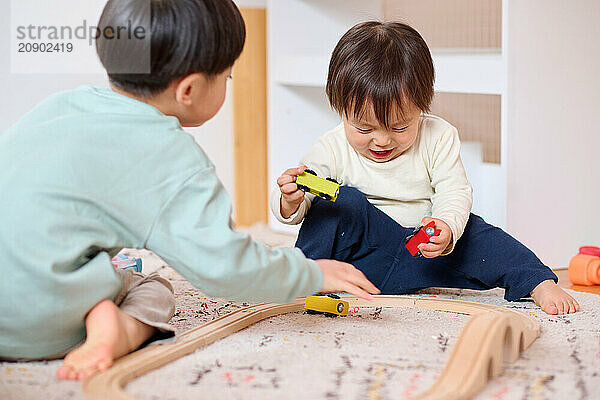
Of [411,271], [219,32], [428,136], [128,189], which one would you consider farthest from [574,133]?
[128,189]

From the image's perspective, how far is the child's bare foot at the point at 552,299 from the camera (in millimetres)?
1059

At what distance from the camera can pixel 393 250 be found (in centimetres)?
120

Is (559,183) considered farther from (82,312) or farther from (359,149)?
(82,312)

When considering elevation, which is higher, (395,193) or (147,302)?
(395,193)

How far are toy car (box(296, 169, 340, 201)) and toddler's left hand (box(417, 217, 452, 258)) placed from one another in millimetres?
145

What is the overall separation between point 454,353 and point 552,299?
38cm

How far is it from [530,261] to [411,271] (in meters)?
0.18

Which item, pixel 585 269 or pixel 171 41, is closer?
pixel 171 41

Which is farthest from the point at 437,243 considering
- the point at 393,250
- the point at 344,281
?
the point at 344,281

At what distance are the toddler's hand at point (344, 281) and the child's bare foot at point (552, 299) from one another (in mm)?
327

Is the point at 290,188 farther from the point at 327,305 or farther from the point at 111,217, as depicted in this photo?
the point at 111,217

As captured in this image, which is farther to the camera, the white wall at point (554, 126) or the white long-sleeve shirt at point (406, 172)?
the white wall at point (554, 126)

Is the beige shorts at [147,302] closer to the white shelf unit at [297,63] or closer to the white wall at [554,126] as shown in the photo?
the white wall at [554,126]
